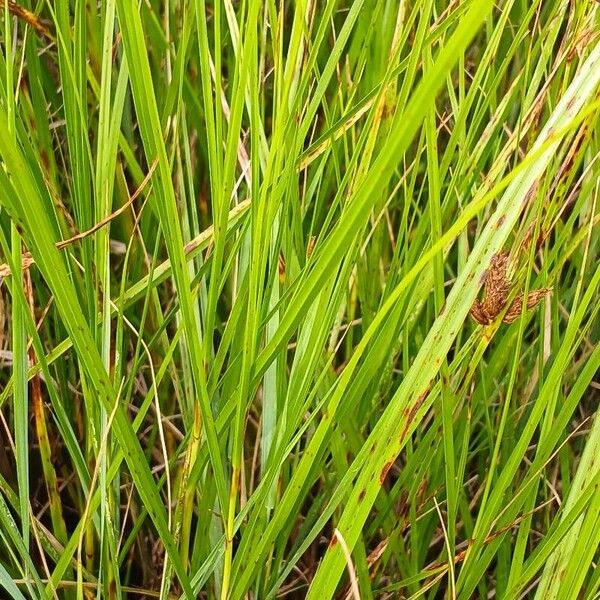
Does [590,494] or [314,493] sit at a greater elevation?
[590,494]

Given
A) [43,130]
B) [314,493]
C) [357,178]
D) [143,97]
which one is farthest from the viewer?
[314,493]

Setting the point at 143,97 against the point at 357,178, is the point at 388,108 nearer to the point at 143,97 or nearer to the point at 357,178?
the point at 357,178

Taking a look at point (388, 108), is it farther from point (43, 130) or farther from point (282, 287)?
point (43, 130)

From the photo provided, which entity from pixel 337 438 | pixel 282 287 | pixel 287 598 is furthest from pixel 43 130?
pixel 287 598

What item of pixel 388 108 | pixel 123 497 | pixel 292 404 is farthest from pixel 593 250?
pixel 123 497

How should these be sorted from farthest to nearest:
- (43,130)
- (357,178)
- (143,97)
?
(43,130) < (357,178) < (143,97)

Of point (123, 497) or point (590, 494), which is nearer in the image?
point (590, 494)

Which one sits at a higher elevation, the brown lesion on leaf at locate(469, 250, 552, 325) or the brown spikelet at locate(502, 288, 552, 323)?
the brown lesion on leaf at locate(469, 250, 552, 325)

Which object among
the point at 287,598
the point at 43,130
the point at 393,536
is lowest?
the point at 287,598

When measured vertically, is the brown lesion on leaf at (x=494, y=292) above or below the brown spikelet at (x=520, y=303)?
above
